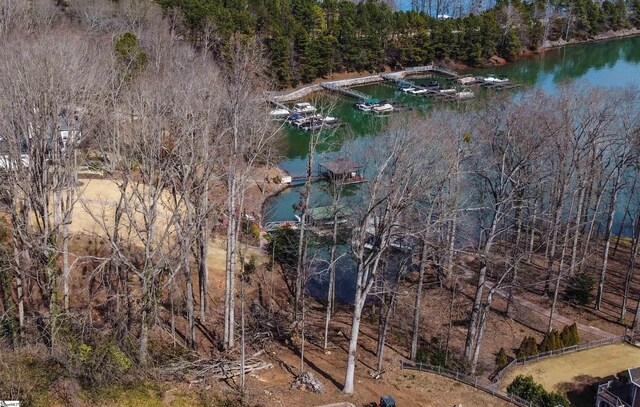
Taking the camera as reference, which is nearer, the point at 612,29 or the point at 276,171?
the point at 276,171

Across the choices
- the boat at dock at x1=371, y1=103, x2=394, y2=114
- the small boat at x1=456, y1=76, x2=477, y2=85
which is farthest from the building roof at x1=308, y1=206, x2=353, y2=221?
the small boat at x1=456, y1=76, x2=477, y2=85

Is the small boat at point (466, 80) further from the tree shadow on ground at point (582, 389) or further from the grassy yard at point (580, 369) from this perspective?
the tree shadow on ground at point (582, 389)

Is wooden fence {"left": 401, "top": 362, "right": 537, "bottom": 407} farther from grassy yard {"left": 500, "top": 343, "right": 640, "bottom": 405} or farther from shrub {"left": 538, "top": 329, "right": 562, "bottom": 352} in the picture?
shrub {"left": 538, "top": 329, "right": 562, "bottom": 352}

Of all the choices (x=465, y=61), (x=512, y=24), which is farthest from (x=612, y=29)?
(x=465, y=61)

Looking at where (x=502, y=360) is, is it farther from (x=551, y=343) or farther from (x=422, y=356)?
(x=422, y=356)

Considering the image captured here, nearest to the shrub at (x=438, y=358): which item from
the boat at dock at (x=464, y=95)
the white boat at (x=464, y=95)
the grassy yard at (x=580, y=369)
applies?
the grassy yard at (x=580, y=369)

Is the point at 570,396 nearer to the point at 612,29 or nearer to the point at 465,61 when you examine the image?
the point at 465,61
